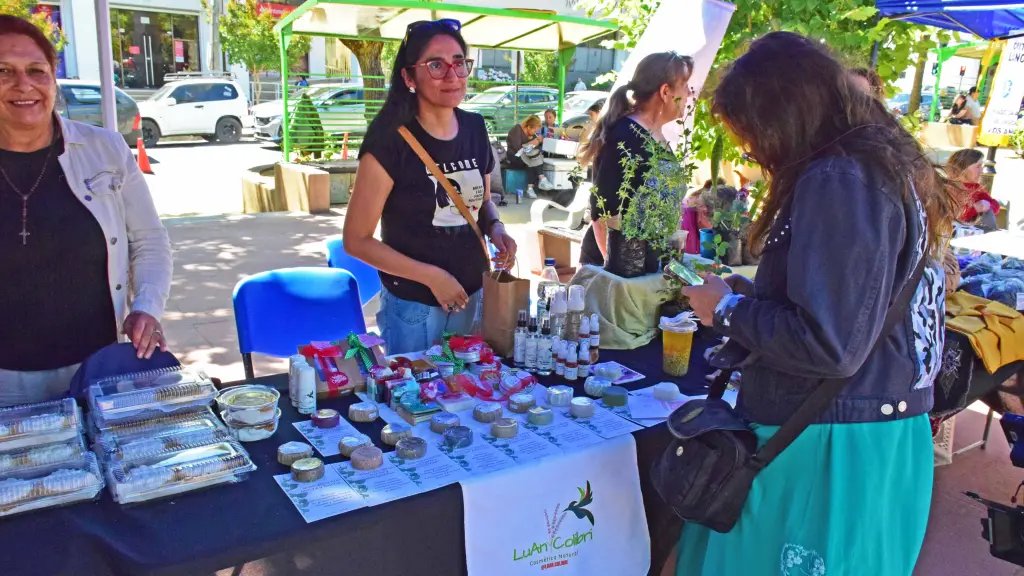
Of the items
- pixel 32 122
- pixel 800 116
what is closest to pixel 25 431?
pixel 32 122

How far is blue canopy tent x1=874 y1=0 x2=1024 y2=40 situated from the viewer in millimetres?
4227

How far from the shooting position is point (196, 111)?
52.6 feet

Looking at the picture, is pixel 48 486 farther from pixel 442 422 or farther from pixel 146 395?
pixel 442 422

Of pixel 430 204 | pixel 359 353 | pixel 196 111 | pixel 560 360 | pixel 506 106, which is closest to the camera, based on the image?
pixel 359 353

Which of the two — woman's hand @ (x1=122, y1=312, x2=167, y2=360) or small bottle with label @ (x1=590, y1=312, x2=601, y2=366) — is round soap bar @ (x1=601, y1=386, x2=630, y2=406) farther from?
woman's hand @ (x1=122, y1=312, x2=167, y2=360)

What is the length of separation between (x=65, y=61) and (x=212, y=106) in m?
7.87

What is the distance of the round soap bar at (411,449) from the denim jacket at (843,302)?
73cm

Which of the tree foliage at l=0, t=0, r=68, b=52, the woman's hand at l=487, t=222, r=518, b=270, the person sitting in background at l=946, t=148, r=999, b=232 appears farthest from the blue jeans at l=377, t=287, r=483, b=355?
the person sitting in background at l=946, t=148, r=999, b=232

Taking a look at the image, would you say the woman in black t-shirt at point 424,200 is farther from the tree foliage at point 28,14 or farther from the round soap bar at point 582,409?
the tree foliage at point 28,14

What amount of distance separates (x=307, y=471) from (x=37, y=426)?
1.91 ft

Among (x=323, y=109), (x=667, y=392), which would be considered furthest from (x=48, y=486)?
(x=323, y=109)

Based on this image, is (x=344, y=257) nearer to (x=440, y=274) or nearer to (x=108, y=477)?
(x=440, y=274)

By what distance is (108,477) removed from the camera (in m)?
1.47

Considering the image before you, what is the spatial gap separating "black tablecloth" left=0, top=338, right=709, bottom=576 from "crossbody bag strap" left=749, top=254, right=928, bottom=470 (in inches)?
25.8
